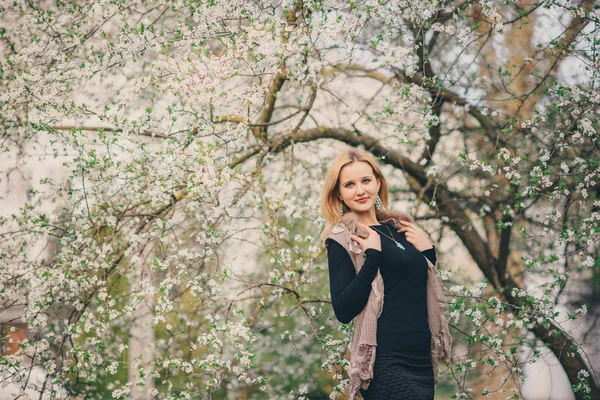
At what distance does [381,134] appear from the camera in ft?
22.4

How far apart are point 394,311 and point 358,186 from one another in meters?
0.60

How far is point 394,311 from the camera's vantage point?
256 centimetres

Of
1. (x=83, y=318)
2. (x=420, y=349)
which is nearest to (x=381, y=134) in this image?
(x=83, y=318)

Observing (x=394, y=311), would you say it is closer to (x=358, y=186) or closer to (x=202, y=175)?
(x=358, y=186)

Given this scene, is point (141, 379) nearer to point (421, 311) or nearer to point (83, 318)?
point (83, 318)

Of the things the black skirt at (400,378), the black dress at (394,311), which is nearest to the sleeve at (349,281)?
the black dress at (394,311)

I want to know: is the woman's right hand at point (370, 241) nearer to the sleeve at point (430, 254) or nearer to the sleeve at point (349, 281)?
the sleeve at point (349, 281)

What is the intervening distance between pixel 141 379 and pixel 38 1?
304cm

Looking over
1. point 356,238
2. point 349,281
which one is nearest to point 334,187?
point 356,238

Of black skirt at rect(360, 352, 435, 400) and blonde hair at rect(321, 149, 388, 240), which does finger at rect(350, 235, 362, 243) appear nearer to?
blonde hair at rect(321, 149, 388, 240)

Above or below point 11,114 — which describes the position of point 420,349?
below

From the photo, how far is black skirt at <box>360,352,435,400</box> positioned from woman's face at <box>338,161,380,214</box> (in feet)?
2.27

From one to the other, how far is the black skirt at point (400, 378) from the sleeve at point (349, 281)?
231 millimetres

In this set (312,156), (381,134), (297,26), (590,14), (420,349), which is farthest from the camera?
(381,134)
